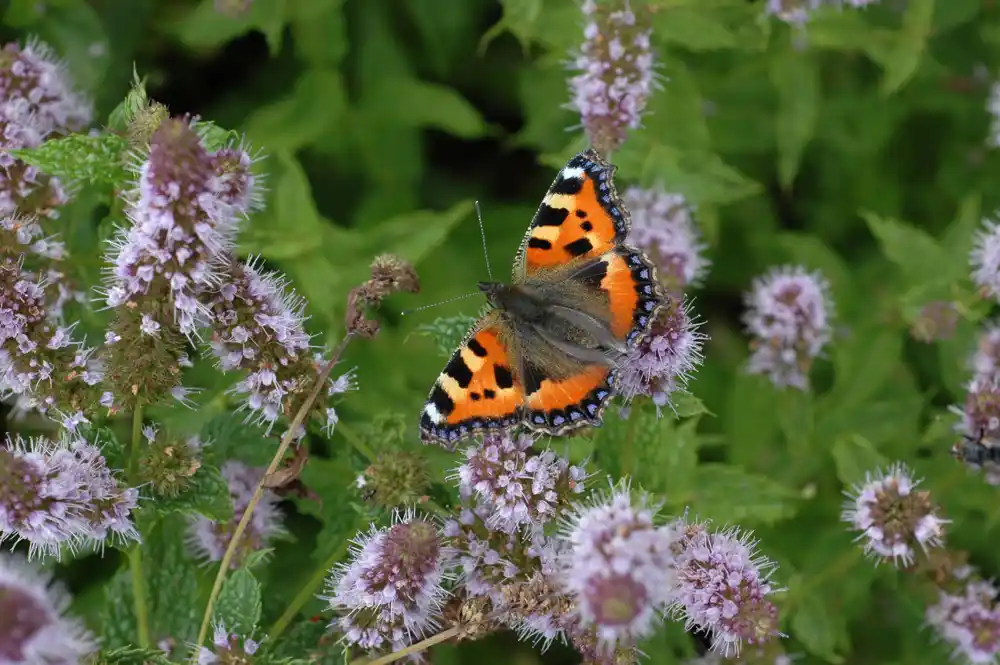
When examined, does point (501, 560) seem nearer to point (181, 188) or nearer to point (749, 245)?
point (181, 188)

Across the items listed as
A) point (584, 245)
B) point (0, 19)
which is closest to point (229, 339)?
point (584, 245)

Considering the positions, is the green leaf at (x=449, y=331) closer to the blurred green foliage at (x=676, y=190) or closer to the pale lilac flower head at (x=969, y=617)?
the blurred green foliage at (x=676, y=190)

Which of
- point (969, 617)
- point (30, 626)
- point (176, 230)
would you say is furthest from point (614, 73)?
point (30, 626)

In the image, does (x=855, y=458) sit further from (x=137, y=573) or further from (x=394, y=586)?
(x=137, y=573)

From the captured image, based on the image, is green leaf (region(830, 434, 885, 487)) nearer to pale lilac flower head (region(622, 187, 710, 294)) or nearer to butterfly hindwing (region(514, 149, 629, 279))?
pale lilac flower head (region(622, 187, 710, 294))

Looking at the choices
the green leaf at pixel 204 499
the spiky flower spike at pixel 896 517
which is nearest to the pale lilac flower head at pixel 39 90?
the green leaf at pixel 204 499

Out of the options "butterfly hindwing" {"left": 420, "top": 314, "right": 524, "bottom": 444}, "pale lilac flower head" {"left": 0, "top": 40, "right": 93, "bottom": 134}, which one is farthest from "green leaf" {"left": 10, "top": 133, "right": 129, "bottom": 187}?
"butterfly hindwing" {"left": 420, "top": 314, "right": 524, "bottom": 444}
